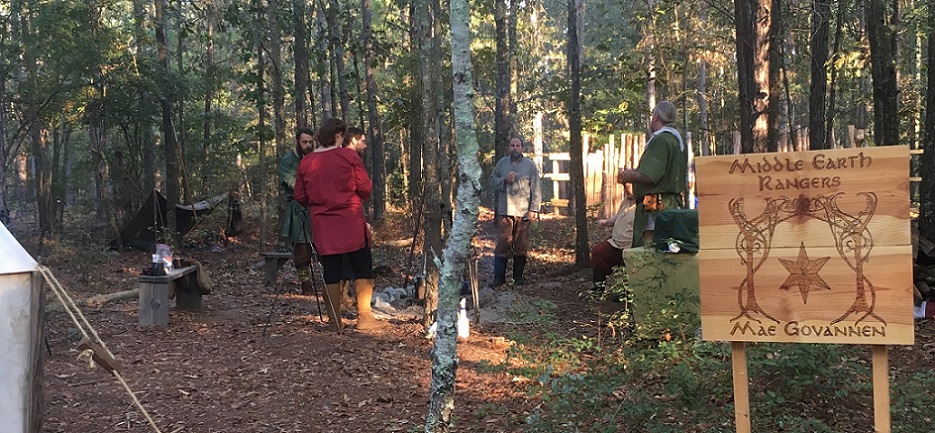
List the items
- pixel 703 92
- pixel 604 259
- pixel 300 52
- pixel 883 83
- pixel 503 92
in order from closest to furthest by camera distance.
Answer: pixel 604 259 → pixel 883 83 → pixel 300 52 → pixel 503 92 → pixel 703 92

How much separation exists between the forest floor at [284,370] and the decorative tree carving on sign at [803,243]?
1.36 metres

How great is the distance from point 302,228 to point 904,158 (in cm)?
562

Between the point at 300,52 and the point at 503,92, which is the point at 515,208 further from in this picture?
the point at 503,92

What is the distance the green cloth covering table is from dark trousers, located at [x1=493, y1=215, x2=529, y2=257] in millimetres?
3626

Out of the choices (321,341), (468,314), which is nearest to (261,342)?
(321,341)

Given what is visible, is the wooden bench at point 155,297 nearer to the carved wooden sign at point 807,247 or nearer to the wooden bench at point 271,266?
the wooden bench at point 271,266

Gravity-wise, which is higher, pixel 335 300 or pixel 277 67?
pixel 277 67

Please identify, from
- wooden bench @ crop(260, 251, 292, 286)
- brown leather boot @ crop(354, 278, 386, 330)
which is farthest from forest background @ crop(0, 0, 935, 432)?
wooden bench @ crop(260, 251, 292, 286)

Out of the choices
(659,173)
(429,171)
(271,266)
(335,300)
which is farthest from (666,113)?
(271,266)

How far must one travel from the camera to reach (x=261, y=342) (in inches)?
256

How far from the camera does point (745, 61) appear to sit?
7.22 metres

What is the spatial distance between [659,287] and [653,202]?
109cm

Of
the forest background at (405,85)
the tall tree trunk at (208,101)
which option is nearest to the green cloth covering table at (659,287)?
the forest background at (405,85)

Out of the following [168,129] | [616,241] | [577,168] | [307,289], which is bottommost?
[307,289]
